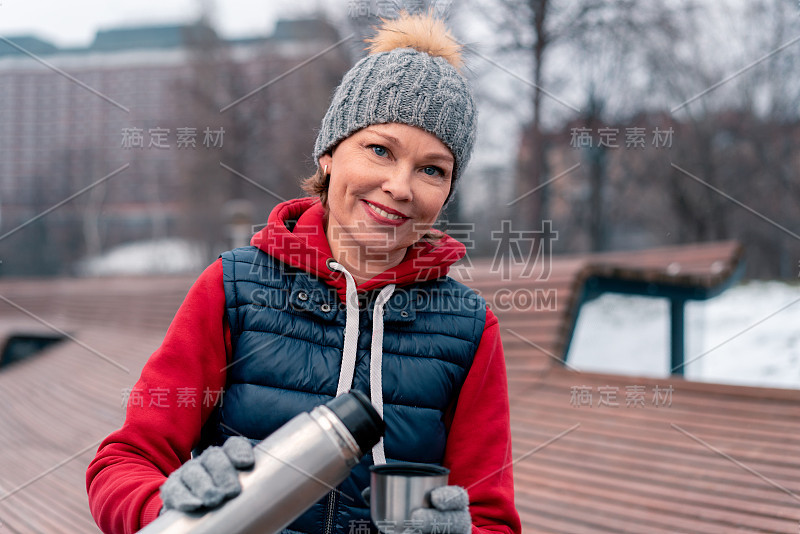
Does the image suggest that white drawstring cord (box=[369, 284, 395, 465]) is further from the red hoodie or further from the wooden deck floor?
the wooden deck floor

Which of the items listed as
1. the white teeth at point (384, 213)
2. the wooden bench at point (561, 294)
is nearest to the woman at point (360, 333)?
the white teeth at point (384, 213)

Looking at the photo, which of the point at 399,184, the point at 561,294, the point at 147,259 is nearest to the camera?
the point at 399,184

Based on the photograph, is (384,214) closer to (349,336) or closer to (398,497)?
(349,336)

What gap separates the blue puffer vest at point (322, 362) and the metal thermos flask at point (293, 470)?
0.90 feet

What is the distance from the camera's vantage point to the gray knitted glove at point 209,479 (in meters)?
0.96

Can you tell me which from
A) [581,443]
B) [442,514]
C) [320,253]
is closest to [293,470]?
[442,514]

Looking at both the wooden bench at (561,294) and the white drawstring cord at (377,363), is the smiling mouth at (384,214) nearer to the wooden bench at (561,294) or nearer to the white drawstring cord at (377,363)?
the white drawstring cord at (377,363)

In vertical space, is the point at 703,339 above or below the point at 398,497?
below

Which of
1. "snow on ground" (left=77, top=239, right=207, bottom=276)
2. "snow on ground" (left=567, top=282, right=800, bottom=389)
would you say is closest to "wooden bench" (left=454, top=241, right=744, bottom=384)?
"snow on ground" (left=567, top=282, right=800, bottom=389)

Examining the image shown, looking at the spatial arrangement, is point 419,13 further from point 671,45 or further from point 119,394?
point 671,45

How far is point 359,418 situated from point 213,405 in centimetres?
43

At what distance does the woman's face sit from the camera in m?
1.32

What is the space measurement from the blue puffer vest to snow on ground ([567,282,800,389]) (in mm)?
3717

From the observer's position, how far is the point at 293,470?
39.4 inches
